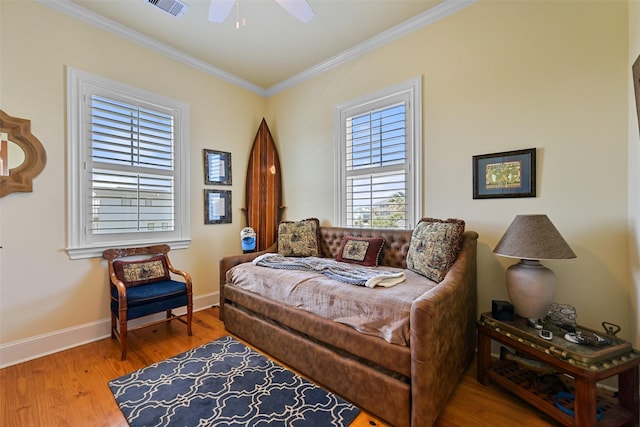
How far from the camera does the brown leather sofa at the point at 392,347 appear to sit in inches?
54.3

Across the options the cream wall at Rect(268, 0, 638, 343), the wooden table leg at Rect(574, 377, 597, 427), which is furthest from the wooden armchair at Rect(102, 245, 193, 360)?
the wooden table leg at Rect(574, 377, 597, 427)

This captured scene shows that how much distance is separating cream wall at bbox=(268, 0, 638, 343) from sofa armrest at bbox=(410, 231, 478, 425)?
2.08ft

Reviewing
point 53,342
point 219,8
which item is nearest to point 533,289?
point 219,8

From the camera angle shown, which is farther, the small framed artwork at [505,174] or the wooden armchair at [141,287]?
the wooden armchair at [141,287]

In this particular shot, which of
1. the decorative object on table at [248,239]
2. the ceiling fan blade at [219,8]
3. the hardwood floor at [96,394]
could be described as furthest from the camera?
the decorative object on table at [248,239]

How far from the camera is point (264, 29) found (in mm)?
2742

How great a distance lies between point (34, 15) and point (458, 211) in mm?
4044

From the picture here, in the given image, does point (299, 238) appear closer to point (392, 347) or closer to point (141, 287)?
point (141, 287)

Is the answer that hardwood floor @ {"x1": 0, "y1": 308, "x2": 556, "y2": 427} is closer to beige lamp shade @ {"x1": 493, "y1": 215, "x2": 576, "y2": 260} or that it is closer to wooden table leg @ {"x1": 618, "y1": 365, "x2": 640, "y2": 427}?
wooden table leg @ {"x1": 618, "y1": 365, "x2": 640, "y2": 427}

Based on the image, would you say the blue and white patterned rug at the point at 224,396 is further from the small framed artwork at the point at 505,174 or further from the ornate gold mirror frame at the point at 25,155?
the small framed artwork at the point at 505,174

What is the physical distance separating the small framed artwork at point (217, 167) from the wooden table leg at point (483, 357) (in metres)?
3.24

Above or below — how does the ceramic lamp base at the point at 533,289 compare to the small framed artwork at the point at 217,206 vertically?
below

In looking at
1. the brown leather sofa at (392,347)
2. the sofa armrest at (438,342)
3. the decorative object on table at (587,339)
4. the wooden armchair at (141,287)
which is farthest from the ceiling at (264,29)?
the decorative object on table at (587,339)

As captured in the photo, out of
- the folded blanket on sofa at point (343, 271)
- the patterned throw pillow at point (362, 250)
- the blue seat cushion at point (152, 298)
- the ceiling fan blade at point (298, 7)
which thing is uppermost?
the ceiling fan blade at point (298, 7)
